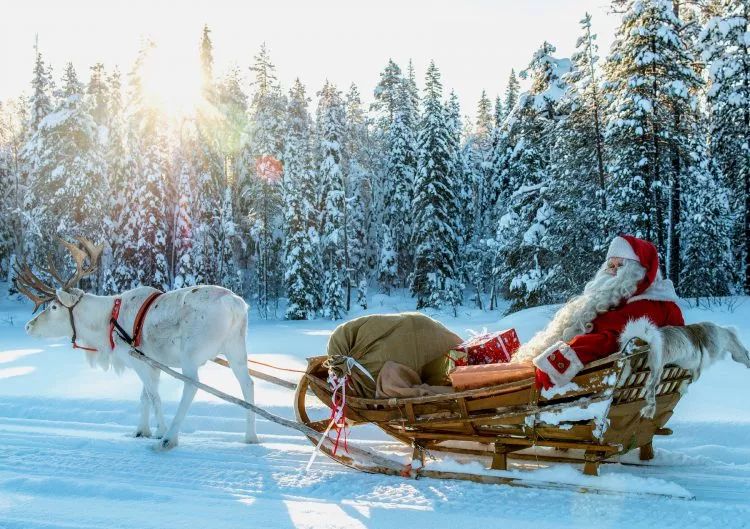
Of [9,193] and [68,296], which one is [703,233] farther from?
[9,193]

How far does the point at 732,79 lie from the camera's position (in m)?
21.7

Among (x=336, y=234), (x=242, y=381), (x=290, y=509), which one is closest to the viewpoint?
(x=290, y=509)

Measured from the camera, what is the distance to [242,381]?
257 inches

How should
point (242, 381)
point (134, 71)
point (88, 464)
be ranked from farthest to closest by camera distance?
point (134, 71) < point (242, 381) < point (88, 464)

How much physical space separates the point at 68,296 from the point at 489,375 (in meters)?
4.84

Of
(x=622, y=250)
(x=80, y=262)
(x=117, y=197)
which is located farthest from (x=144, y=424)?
(x=117, y=197)

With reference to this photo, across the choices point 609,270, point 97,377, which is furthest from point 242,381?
point 97,377

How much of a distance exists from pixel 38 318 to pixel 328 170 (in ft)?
87.1

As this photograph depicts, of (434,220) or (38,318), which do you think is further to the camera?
(434,220)

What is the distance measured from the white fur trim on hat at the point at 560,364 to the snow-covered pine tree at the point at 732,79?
21.4 metres

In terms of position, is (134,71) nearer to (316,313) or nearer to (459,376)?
(316,313)

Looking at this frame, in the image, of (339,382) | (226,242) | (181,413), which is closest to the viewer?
(339,382)

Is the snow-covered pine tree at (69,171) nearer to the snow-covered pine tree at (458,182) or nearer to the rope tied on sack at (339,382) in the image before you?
the snow-covered pine tree at (458,182)

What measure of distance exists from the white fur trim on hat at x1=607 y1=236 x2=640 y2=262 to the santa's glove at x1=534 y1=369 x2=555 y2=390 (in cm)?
120
